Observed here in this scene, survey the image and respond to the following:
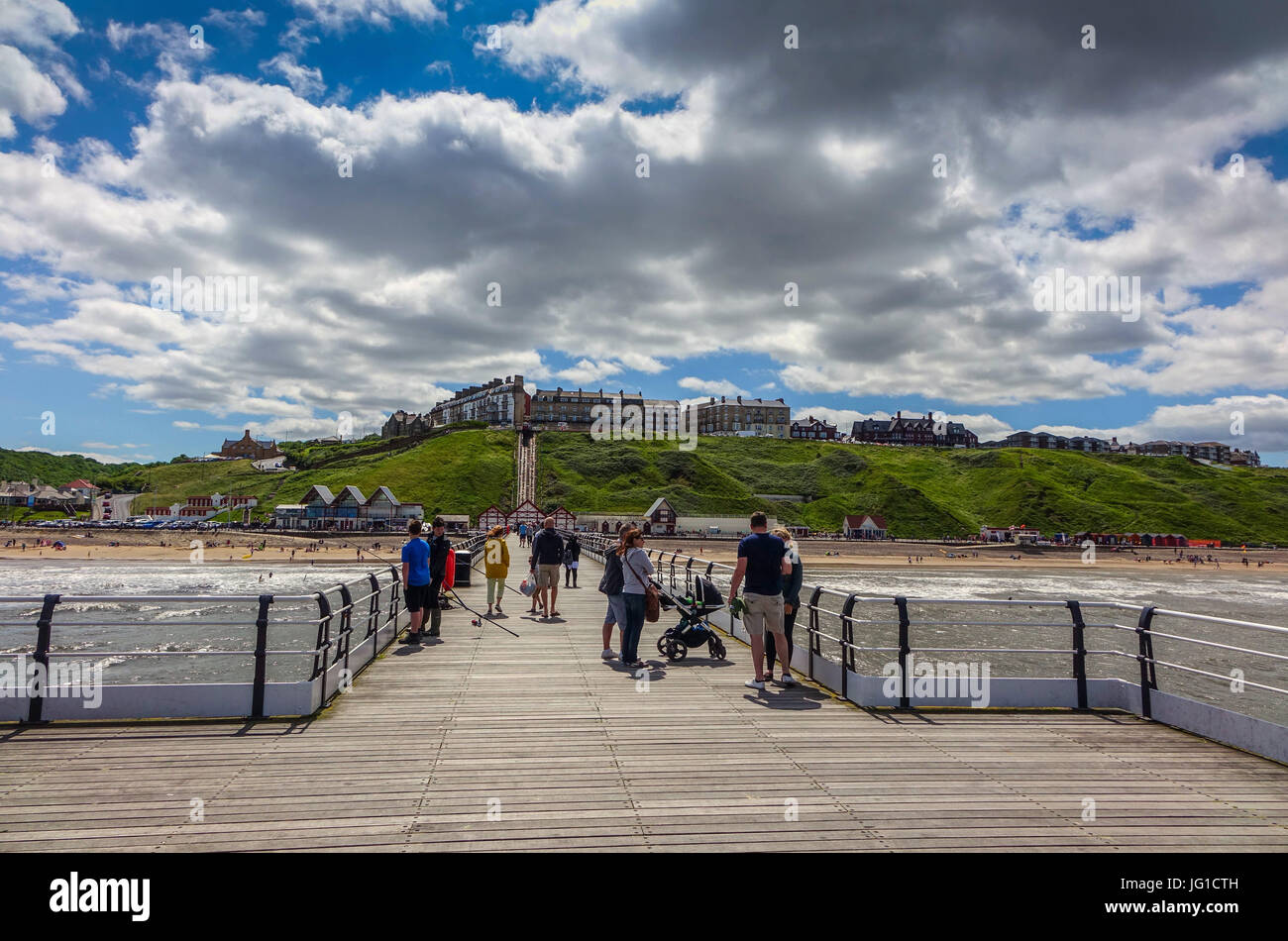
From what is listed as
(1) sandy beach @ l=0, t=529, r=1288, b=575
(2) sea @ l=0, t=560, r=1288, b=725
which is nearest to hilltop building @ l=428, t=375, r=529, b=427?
(1) sandy beach @ l=0, t=529, r=1288, b=575

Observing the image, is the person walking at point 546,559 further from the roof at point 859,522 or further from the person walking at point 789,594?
the roof at point 859,522

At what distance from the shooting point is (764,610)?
899 cm

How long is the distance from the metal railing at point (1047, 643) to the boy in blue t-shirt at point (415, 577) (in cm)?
431

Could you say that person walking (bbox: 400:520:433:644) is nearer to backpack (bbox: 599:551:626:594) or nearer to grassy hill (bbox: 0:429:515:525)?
backpack (bbox: 599:551:626:594)

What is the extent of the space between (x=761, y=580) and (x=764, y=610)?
38cm

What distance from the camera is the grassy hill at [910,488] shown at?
12594 centimetres

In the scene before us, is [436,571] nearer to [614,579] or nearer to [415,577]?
[415,577]

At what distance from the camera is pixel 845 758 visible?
Answer: 652cm

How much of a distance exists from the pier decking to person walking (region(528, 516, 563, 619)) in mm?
6256

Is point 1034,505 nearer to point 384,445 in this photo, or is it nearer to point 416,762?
point 384,445

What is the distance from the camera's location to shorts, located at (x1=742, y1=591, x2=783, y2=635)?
29.5ft
